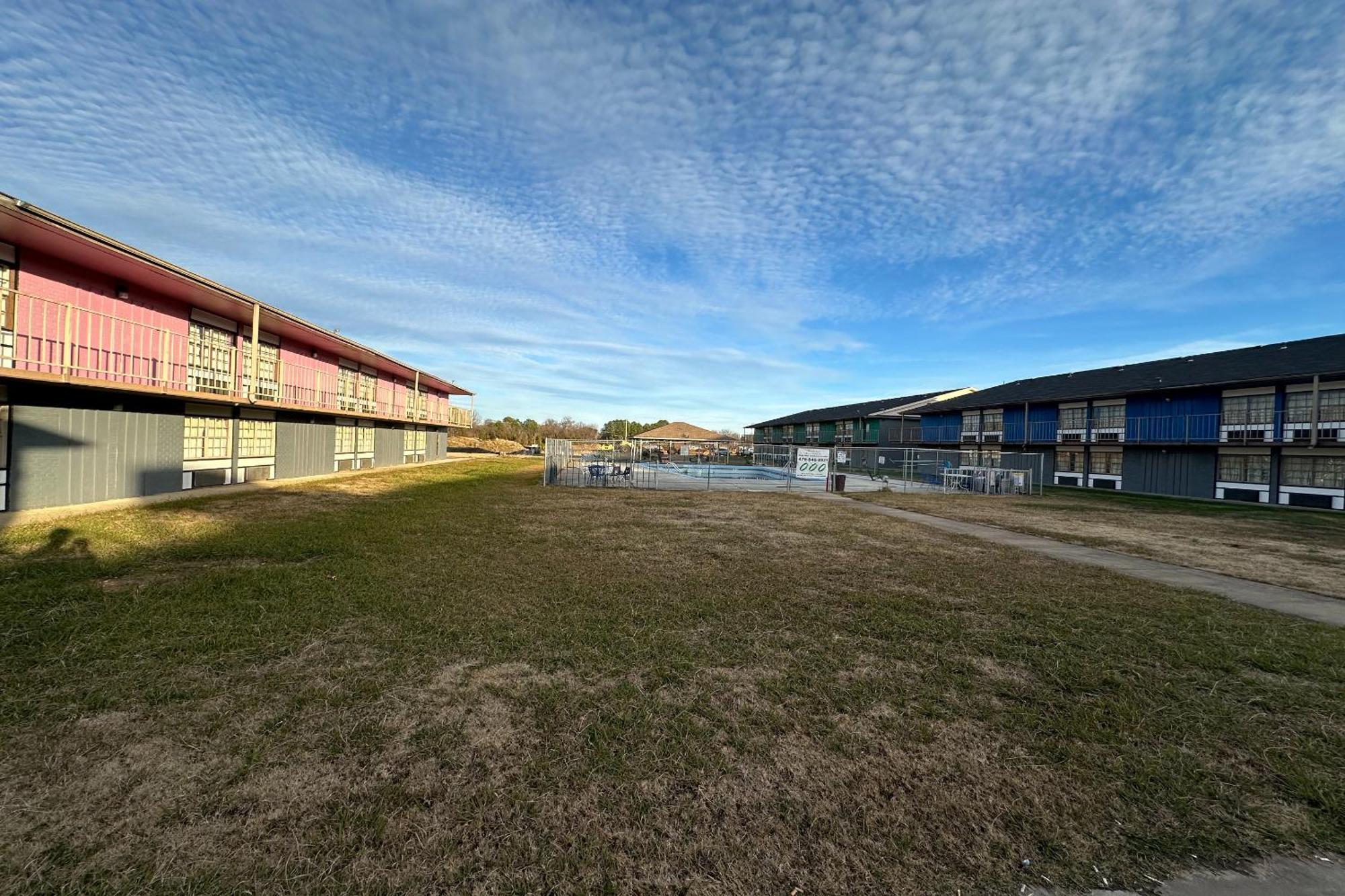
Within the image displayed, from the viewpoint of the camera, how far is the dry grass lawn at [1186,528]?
411 inches

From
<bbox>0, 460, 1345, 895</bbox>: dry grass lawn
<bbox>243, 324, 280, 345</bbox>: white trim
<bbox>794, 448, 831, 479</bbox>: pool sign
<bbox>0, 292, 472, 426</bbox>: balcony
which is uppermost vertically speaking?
<bbox>243, 324, 280, 345</bbox>: white trim

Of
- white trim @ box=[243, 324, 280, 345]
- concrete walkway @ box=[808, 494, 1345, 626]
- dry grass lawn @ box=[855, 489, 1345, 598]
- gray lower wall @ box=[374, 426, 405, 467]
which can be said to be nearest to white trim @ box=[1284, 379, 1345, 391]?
dry grass lawn @ box=[855, 489, 1345, 598]

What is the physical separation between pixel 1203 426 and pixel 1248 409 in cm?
177

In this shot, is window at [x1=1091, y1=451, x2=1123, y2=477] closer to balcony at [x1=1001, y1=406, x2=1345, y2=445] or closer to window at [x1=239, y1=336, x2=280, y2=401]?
balcony at [x1=1001, y1=406, x2=1345, y2=445]

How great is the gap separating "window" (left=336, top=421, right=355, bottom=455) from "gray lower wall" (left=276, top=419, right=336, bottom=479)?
97 centimetres

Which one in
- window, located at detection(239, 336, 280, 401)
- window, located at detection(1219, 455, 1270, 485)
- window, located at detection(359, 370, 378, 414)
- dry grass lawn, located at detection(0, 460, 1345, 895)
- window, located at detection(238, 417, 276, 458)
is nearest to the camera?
dry grass lawn, located at detection(0, 460, 1345, 895)

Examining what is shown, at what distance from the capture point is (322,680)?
4.50 meters

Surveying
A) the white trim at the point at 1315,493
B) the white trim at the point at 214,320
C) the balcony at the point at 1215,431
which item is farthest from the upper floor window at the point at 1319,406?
the white trim at the point at 214,320

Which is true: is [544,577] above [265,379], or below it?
below

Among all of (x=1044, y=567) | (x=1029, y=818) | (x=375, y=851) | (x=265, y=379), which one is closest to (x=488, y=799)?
(x=375, y=851)

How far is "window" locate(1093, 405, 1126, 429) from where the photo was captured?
31078 mm

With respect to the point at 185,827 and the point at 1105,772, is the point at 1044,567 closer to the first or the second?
the point at 1105,772

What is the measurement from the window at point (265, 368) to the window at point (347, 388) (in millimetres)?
4559

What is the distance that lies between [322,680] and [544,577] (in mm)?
3738
